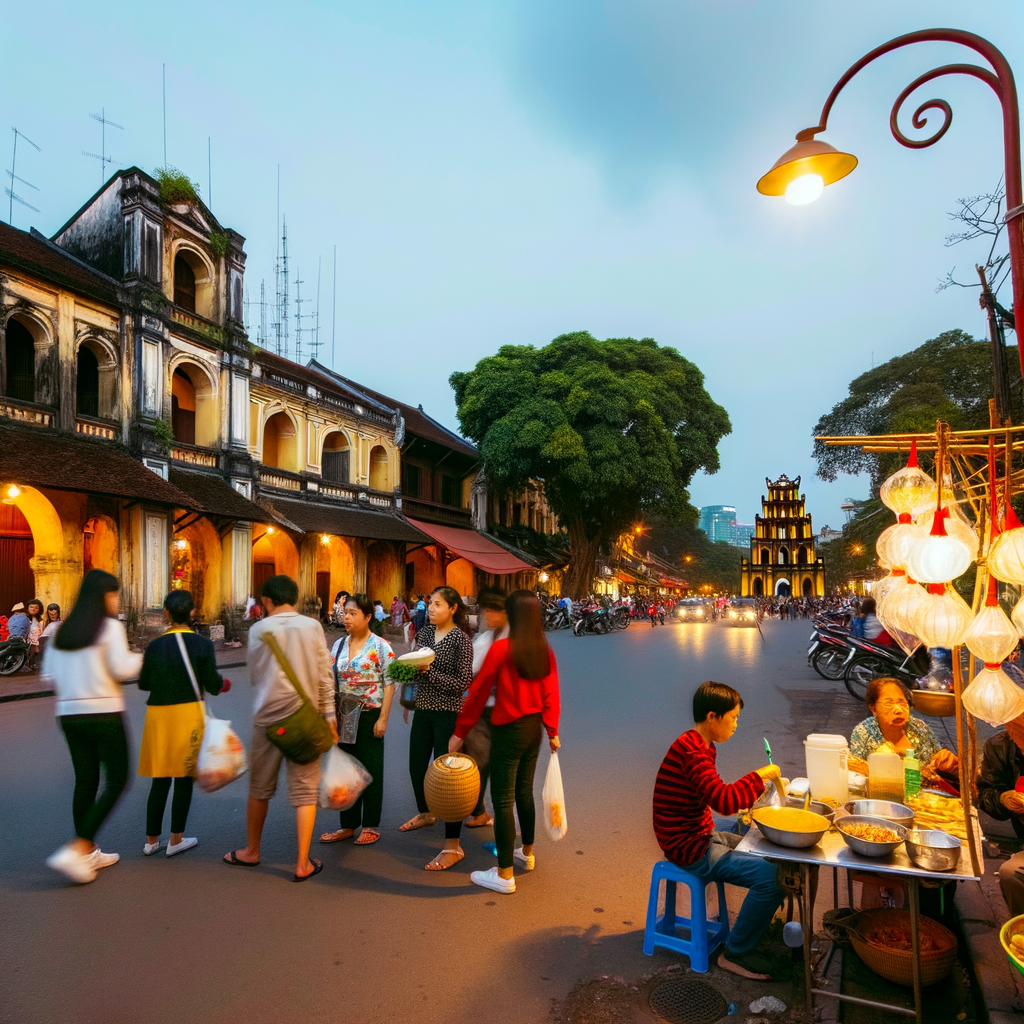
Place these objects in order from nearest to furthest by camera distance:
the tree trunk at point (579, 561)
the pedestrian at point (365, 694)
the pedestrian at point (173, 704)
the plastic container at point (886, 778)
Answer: the plastic container at point (886, 778) → the pedestrian at point (173, 704) → the pedestrian at point (365, 694) → the tree trunk at point (579, 561)

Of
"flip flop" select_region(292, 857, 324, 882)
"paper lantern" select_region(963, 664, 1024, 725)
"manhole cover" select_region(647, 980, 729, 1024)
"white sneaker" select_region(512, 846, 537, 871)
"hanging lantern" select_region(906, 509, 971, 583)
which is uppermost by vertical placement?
"hanging lantern" select_region(906, 509, 971, 583)

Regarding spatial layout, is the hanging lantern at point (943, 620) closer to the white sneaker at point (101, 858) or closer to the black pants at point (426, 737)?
the black pants at point (426, 737)

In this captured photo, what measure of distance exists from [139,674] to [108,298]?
13.8m

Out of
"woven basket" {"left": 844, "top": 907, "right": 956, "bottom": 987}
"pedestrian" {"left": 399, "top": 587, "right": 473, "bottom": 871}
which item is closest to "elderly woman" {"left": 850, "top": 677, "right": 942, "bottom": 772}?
"woven basket" {"left": 844, "top": 907, "right": 956, "bottom": 987}

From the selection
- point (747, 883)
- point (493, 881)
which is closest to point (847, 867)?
point (747, 883)

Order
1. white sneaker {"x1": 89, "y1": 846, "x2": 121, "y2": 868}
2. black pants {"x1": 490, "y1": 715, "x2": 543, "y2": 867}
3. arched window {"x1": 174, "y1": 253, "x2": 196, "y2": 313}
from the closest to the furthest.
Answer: black pants {"x1": 490, "y1": 715, "x2": 543, "y2": 867} < white sneaker {"x1": 89, "y1": 846, "x2": 121, "y2": 868} < arched window {"x1": 174, "y1": 253, "x2": 196, "y2": 313}

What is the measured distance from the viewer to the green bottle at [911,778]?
11.2 feet

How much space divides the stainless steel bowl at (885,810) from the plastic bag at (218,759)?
3179 millimetres

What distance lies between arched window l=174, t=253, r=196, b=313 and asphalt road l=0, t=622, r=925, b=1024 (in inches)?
563

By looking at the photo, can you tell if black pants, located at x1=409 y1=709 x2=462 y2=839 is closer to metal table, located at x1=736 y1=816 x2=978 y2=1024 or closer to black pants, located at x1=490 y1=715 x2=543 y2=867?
black pants, located at x1=490 y1=715 x2=543 y2=867

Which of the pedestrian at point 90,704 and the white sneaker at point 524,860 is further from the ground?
the pedestrian at point 90,704

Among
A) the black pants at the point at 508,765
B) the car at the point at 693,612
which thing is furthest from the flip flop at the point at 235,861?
the car at the point at 693,612

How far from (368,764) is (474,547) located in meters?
22.9

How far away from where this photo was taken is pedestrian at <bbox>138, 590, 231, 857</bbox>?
163 inches
